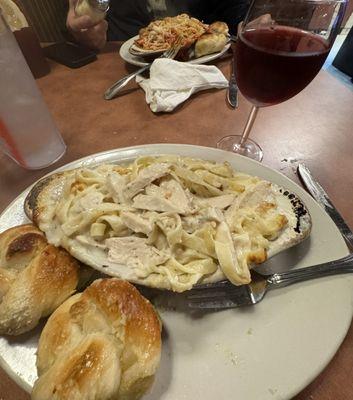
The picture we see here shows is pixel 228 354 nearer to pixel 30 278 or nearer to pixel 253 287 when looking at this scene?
pixel 253 287

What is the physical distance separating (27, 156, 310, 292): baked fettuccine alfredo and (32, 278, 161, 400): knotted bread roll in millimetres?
94

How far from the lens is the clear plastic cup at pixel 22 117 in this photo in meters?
1.00

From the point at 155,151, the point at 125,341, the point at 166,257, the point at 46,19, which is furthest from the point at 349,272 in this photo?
the point at 46,19

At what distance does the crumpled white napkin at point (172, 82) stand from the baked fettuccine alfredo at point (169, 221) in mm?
637

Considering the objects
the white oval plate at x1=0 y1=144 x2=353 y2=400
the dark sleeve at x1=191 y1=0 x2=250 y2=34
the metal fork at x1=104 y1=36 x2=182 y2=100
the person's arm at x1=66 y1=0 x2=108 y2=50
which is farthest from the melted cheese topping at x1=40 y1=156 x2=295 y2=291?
the dark sleeve at x1=191 y1=0 x2=250 y2=34

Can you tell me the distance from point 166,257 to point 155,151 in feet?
1.64

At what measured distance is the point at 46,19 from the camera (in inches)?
104

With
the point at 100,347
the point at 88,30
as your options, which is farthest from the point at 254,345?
→ the point at 88,30

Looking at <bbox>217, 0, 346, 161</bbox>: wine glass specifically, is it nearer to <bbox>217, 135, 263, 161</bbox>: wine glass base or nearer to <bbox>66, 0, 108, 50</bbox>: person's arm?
<bbox>217, 135, 263, 161</bbox>: wine glass base

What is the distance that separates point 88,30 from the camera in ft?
6.53

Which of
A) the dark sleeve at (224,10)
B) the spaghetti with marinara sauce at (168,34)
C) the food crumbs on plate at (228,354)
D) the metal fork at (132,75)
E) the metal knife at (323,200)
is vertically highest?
the spaghetti with marinara sauce at (168,34)

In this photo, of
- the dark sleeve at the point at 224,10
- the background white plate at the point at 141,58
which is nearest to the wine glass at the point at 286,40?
the background white plate at the point at 141,58

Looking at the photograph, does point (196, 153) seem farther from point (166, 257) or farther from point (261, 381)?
point (261, 381)

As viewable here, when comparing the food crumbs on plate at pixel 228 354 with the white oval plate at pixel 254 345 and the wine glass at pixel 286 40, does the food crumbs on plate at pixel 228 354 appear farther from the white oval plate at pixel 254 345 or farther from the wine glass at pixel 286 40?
the wine glass at pixel 286 40
